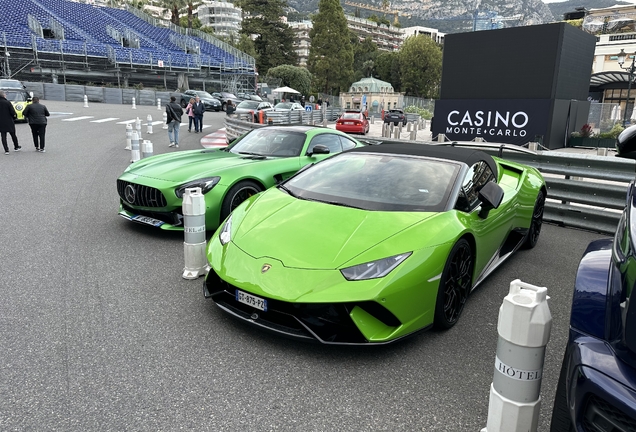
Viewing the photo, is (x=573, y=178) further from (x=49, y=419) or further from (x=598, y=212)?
(x=49, y=419)

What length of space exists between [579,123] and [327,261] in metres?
22.6

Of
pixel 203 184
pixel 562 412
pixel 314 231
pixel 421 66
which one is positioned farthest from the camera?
pixel 421 66

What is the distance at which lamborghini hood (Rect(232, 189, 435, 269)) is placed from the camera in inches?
129

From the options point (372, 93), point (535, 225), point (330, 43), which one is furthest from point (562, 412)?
point (372, 93)

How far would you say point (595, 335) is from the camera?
1736mm

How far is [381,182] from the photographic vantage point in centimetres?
428

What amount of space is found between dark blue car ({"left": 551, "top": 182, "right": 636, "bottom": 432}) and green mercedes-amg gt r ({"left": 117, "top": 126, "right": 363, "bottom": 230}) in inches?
173

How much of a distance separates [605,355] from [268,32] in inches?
3591

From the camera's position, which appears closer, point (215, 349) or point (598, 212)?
point (215, 349)

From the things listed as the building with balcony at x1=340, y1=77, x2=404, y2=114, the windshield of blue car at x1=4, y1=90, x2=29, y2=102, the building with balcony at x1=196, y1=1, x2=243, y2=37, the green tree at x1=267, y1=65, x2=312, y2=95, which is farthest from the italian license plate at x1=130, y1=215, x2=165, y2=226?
the building with balcony at x1=196, y1=1, x2=243, y2=37

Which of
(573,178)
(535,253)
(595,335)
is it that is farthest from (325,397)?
(573,178)

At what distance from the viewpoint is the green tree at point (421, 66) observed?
89.4 metres

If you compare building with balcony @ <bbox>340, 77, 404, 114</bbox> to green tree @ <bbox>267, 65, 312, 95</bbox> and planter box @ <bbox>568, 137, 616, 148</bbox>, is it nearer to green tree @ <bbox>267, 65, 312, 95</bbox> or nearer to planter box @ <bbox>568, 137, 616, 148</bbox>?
green tree @ <bbox>267, 65, 312, 95</bbox>

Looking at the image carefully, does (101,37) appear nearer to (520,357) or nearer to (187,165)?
(187,165)
